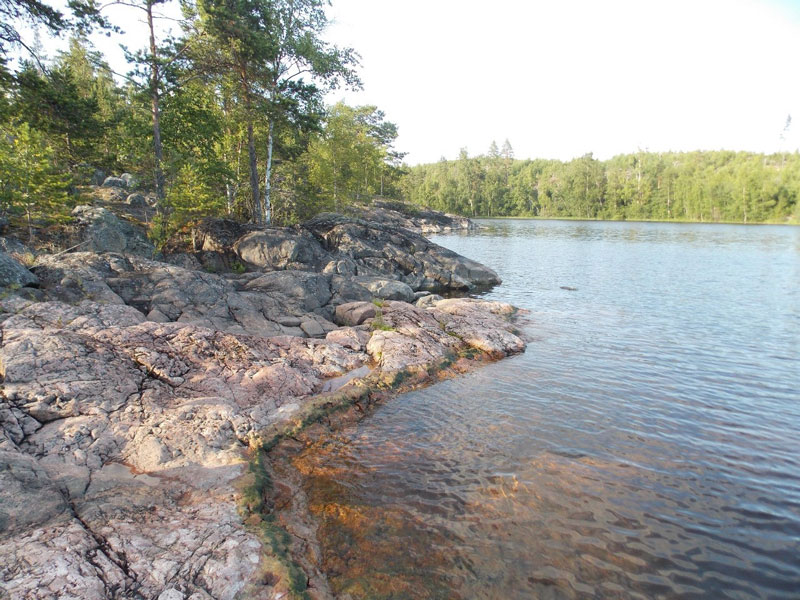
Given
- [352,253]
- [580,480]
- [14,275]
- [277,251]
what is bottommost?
[580,480]

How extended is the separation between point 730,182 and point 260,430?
158 meters

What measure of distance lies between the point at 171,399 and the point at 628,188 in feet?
541

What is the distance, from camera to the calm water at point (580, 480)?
577 centimetres

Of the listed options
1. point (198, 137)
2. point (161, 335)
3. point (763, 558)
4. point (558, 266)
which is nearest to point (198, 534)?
point (161, 335)

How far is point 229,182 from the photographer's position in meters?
27.6

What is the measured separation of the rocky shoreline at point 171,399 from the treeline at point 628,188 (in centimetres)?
11034

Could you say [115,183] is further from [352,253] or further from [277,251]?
[352,253]

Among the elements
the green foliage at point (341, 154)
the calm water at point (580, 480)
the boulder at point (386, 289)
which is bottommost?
the calm water at point (580, 480)

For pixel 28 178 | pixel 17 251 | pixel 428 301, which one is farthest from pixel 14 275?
pixel 428 301

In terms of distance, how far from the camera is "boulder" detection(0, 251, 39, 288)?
11359 millimetres

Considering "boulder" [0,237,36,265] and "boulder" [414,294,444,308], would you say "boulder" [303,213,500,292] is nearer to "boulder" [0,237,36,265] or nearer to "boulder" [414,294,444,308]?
"boulder" [414,294,444,308]

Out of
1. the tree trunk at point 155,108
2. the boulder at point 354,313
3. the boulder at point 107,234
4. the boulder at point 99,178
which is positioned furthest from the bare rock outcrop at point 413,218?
the boulder at point 354,313

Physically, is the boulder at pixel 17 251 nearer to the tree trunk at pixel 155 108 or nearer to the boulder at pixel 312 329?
the tree trunk at pixel 155 108

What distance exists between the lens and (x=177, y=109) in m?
24.3
